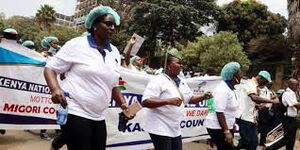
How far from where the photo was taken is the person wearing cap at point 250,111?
22.5ft

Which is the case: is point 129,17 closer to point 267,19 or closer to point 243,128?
point 267,19

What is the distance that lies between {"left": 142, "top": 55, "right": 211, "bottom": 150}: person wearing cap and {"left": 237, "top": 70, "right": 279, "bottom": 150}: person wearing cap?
221 cm

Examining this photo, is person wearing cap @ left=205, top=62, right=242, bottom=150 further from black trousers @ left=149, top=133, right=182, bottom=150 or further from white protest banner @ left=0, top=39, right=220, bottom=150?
white protest banner @ left=0, top=39, right=220, bottom=150

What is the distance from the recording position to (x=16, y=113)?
6777 millimetres

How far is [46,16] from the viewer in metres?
73.8

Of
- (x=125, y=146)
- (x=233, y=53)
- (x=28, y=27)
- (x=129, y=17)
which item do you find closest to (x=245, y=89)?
(x=125, y=146)

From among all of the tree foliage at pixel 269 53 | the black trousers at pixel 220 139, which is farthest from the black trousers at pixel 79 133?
→ the tree foliage at pixel 269 53

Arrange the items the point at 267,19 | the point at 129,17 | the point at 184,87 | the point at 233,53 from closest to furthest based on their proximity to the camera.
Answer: the point at 184,87 < the point at 233,53 < the point at 267,19 < the point at 129,17

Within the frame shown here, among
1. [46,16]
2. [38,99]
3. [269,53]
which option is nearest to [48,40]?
[38,99]

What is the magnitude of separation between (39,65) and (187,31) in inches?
1452

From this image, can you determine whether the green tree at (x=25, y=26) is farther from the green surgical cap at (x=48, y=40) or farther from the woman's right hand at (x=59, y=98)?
the woman's right hand at (x=59, y=98)

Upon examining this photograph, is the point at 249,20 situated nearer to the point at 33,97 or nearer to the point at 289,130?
the point at 289,130

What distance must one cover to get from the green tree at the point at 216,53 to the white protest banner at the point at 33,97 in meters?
24.6

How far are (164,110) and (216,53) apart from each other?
96.8ft
